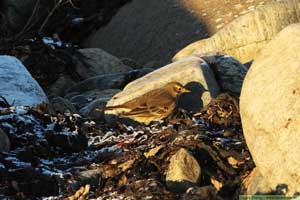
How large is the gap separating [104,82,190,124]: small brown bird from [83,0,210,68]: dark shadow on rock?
5.23 meters

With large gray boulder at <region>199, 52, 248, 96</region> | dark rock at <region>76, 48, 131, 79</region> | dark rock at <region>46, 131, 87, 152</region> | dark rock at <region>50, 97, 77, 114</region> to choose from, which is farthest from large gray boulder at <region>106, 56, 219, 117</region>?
dark rock at <region>76, 48, 131, 79</region>

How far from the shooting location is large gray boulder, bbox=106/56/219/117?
7094mm

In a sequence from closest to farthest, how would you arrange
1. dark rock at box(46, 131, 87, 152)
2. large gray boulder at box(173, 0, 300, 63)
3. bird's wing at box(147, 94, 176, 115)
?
dark rock at box(46, 131, 87, 152) → bird's wing at box(147, 94, 176, 115) → large gray boulder at box(173, 0, 300, 63)

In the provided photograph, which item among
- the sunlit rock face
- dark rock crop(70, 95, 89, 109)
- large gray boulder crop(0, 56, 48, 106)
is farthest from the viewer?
the sunlit rock face

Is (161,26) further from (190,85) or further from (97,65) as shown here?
(190,85)

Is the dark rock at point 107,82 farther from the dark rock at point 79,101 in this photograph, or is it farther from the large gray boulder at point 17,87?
the large gray boulder at point 17,87

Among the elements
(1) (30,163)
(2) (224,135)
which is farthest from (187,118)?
(1) (30,163)

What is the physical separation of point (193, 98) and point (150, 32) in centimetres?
661

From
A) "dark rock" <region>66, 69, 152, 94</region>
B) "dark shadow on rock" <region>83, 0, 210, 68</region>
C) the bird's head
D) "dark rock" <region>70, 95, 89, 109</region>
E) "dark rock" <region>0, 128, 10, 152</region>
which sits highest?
"dark rock" <region>0, 128, 10, 152</region>

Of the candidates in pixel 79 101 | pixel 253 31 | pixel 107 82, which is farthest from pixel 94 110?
pixel 253 31

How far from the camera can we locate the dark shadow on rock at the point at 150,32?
12.9 metres

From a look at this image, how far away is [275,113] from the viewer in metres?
4.33

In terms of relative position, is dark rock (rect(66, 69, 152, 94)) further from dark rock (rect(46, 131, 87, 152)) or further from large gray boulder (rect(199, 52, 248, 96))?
dark rock (rect(46, 131, 87, 152))

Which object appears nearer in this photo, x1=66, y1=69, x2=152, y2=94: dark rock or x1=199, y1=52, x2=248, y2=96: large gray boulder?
x1=199, y1=52, x2=248, y2=96: large gray boulder
